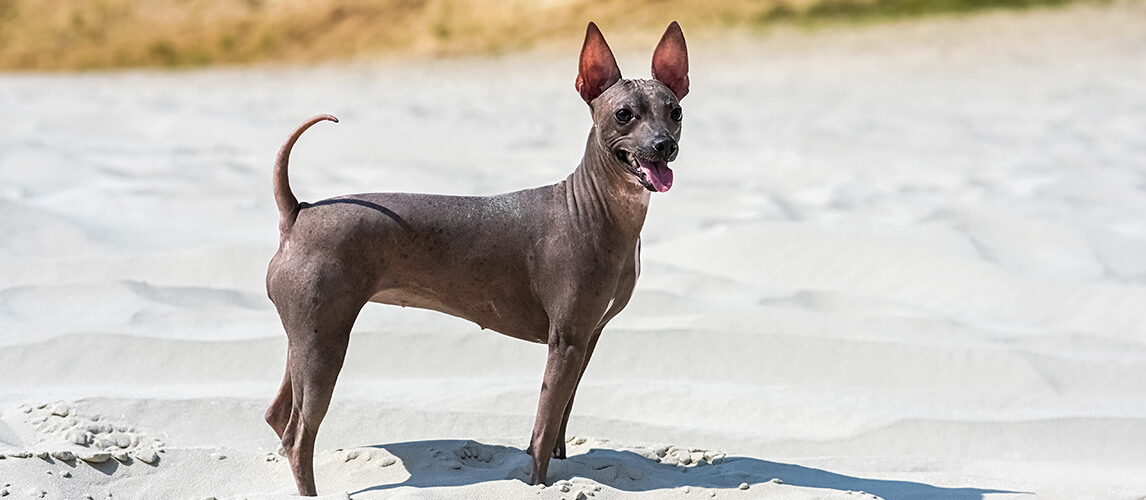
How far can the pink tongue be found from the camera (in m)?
2.41

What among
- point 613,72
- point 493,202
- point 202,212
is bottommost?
point 202,212

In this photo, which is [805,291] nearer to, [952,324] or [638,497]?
[952,324]

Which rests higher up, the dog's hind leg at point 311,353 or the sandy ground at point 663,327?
the dog's hind leg at point 311,353

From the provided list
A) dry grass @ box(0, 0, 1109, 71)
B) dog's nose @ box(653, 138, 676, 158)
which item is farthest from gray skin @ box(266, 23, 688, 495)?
dry grass @ box(0, 0, 1109, 71)

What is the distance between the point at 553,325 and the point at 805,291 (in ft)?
6.39

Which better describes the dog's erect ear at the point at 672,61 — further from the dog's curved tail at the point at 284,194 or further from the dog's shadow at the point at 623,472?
the dog's shadow at the point at 623,472

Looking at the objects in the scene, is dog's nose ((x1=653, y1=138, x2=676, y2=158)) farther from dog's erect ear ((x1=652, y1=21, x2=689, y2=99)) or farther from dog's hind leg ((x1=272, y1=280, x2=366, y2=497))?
dog's hind leg ((x1=272, y1=280, x2=366, y2=497))

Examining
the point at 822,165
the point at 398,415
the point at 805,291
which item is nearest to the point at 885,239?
the point at 805,291

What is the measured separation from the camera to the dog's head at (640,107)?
7.93 ft

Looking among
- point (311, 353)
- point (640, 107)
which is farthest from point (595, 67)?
point (311, 353)

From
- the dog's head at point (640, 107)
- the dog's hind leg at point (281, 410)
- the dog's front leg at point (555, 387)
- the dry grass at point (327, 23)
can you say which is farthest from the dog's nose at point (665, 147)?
the dry grass at point (327, 23)

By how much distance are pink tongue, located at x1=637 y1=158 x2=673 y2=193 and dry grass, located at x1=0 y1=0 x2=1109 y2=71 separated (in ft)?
34.5

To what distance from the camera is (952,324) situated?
4.03 m

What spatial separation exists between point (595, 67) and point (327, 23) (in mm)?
10930
